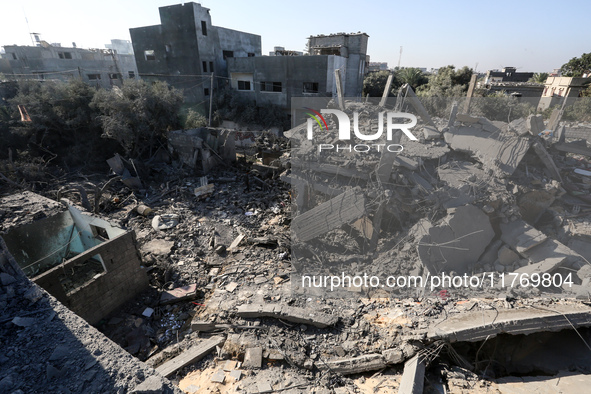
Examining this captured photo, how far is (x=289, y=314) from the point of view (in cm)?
451

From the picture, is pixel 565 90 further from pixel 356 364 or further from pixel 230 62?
pixel 356 364

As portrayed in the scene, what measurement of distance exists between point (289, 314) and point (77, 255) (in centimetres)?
493

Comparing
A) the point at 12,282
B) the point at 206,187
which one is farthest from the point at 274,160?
the point at 12,282

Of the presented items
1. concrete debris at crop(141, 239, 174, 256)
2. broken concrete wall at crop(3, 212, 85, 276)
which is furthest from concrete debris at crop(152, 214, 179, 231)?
broken concrete wall at crop(3, 212, 85, 276)

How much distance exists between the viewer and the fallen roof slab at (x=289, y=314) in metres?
4.39

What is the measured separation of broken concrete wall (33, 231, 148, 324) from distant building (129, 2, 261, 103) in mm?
16241

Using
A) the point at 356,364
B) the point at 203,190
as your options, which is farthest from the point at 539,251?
the point at 203,190

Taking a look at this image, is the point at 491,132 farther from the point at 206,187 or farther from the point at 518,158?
the point at 206,187

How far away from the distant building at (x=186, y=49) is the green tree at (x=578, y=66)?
25529 millimetres

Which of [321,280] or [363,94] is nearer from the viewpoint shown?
[321,280]

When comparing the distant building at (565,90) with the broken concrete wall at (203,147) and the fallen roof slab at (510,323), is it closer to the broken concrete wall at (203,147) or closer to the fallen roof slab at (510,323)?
the broken concrete wall at (203,147)

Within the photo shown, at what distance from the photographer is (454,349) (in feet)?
12.6

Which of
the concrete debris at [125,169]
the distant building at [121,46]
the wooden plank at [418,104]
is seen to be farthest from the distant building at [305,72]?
the distant building at [121,46]

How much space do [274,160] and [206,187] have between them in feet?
9.07
